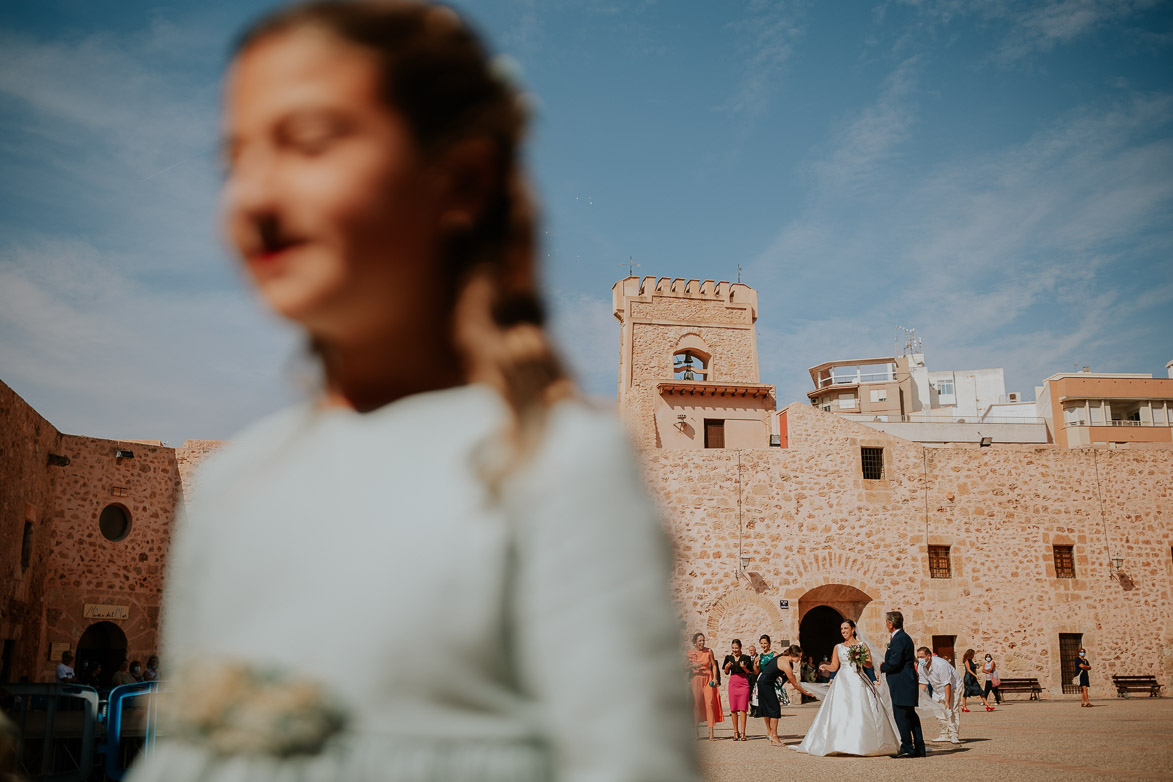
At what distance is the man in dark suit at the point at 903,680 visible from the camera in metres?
8.43

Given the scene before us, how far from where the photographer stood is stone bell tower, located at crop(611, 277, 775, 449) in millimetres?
24531

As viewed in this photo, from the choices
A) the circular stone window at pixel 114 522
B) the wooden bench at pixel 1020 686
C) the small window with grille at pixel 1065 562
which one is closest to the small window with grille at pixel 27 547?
the circular stone window at pixel 114 522

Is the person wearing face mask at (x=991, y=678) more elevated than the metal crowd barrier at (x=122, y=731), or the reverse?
the metal crowd barrier at (x=122, y=731)

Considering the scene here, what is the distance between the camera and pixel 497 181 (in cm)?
68

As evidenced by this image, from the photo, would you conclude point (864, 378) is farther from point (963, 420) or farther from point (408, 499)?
point (408, 499)

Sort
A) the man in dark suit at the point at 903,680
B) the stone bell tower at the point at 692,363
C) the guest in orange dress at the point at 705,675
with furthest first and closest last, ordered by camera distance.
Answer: the stone bell tower at the point at 692,363
the guest in orange dress at the point at 705,675
the man in dark suit at the point at 903,680

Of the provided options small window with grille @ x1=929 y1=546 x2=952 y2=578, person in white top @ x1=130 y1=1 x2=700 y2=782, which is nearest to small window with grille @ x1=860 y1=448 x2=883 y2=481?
small window with grille @ x1=929 y1=546 x2=952 y2=578

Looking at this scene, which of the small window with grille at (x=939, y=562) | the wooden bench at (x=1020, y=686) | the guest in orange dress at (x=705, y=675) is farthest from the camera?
the small window with grille at (x=939, y=562)

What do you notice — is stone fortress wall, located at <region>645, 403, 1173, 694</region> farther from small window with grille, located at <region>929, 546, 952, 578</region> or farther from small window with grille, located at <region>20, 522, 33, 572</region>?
small window with grille, located at <region>20, 522, 33, 572</region>

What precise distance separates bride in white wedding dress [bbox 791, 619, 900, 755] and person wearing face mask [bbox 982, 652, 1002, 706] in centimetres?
869

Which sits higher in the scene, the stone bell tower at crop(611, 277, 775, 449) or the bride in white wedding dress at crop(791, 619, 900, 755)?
the stone bell tower at crop(611, 277, 775, 449)

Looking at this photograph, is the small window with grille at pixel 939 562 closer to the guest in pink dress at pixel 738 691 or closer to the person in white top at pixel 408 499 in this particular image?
the guest in pink dress at pixel 738 691

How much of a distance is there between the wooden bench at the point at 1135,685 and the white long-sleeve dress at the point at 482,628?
20092 mm

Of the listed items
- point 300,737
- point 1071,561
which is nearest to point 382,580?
point 300,737
